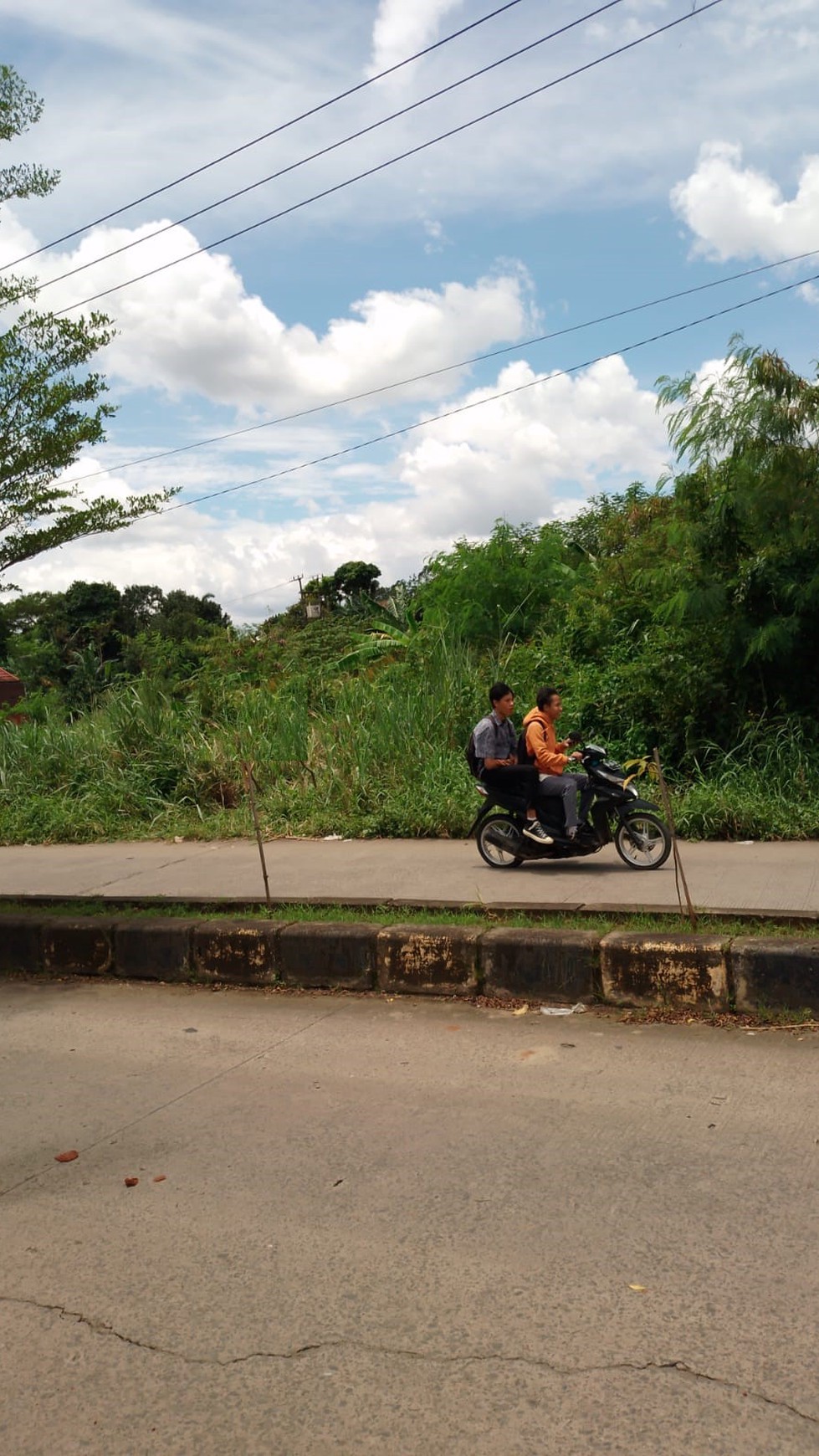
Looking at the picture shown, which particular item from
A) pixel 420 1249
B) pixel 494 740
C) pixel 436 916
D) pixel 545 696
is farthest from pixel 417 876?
pixel 420 1249

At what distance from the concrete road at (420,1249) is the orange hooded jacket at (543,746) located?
358 cm

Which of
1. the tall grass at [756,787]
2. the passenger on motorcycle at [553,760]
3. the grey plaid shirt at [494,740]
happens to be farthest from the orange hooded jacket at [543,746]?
the tall grass at [756,787]

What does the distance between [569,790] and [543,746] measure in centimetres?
45

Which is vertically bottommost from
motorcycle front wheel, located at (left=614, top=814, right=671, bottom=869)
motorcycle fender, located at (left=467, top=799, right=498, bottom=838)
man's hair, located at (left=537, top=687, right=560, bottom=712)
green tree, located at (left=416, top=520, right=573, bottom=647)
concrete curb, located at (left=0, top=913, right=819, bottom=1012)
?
concrete curb, located at (left=0, top=913, right=819, bottom=1012)

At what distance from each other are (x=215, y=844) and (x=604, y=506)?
34.3ft

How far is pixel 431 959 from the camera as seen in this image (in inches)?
259

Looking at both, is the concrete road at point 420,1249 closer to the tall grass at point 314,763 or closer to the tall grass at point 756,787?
the tall grass at point 756,787

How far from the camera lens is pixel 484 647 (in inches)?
631

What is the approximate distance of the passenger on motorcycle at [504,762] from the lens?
361 inches

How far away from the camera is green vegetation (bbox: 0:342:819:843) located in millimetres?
10969

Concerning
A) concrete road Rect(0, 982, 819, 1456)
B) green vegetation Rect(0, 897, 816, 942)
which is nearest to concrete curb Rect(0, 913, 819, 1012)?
green vegetation Rect(0, 897, 816, 942)

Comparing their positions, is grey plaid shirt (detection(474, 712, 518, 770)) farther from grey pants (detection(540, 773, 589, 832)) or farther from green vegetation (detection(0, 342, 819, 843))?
green vegetation (detection(0, 342, 819, 843))

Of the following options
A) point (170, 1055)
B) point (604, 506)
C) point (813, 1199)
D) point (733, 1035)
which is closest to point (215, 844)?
point (170, 1055)

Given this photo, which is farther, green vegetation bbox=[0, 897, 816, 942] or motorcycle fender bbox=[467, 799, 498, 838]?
motorcycle fender bbox=[467, 799, 498, 838]
